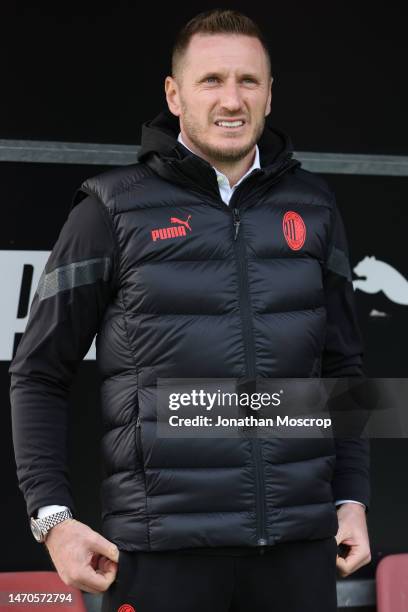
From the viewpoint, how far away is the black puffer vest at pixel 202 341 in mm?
1834

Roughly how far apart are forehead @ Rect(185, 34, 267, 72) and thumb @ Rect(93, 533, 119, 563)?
954 millimetres

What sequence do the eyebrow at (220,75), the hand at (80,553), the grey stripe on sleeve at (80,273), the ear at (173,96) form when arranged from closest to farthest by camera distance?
the hand at (80,553)
the grey stripe on sleeve at (80,273)
the eyebrow at (220,75)
the ear at (173,96)

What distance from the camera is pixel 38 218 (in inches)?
114

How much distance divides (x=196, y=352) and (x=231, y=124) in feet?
1.57

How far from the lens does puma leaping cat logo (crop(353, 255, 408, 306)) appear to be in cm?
309

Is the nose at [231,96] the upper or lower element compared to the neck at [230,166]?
upper

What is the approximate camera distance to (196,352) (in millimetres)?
1873

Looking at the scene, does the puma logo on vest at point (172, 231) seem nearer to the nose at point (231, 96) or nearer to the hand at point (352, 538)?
the nose at point (231, 96)

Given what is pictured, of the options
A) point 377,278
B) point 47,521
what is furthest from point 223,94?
point 377,278

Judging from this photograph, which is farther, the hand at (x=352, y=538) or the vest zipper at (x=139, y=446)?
the hand at (x=352, y=538)

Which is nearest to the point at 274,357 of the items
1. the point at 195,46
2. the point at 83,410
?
the point at 195,46

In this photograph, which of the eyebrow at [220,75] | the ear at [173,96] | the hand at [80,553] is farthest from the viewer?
the ear at [173,96]

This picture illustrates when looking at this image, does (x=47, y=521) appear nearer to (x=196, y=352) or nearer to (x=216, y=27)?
(x=196, y=352)

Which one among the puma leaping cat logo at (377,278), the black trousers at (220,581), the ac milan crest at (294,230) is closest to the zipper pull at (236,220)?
the ac milan crest at (294,230)
